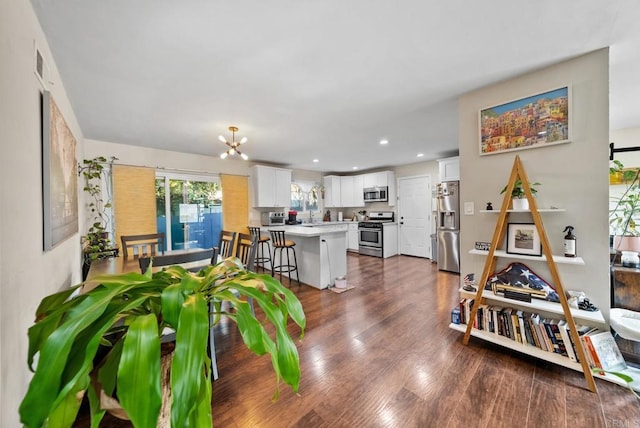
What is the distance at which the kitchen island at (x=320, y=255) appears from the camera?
3.75 meters

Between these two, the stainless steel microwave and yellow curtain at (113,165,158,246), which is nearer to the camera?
yellow curtain at (113,165,158,246)

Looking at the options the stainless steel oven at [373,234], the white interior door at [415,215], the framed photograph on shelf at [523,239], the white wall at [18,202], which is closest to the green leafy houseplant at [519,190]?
the framed photograph on shelf at [523,239]

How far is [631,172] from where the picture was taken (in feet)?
11.1

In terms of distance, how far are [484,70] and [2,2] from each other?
9.49 feet

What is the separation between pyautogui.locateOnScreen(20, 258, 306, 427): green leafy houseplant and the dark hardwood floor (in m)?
1.17

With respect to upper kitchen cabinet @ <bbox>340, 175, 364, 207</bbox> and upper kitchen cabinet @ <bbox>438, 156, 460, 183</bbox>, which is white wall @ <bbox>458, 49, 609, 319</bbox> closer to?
upper kitchen cabinet @ <bbox>438, 156, 460, 183</bbox>

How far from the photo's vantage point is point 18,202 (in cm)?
104

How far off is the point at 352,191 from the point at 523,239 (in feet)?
16.9

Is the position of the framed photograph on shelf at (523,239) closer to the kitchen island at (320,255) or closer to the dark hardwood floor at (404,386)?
the dark hardwood floor at (404,386)

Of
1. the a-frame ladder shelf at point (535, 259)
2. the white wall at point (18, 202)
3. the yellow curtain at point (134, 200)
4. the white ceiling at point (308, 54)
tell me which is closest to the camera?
the white wall at point (18, 202)

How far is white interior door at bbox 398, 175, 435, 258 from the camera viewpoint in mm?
5902

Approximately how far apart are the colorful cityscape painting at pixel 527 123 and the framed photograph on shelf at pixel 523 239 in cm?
69

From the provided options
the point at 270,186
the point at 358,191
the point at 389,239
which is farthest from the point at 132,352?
the point at 358,191

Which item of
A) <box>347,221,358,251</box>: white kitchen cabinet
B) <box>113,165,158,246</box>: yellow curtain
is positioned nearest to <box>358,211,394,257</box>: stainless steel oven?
<box>347,221,358,251</box>: white kitchen cabinet
